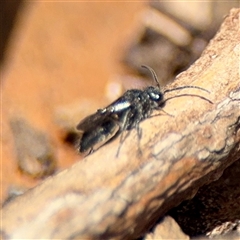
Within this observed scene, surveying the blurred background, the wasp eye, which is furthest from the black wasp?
the blurred background

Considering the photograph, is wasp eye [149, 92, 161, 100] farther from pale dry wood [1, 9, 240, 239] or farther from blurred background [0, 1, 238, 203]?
blurred background [0, 1, 238, 203]

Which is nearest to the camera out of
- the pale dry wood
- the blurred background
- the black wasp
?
the pale dry wood

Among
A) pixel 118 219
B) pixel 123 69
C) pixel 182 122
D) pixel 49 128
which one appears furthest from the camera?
pixel 123 69

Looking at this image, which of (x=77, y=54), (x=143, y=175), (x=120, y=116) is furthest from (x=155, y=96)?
(x=77, y=54)

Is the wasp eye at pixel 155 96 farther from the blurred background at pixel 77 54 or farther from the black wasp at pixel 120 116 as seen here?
the blurred background at pixel 77 54

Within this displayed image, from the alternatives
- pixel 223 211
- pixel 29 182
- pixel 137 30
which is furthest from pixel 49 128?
pixel 223 211

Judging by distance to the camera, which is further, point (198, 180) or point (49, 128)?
point (49, 128)

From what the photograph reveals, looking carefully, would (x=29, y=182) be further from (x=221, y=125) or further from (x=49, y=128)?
(x=221, y=125)

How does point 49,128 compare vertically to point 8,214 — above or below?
above
